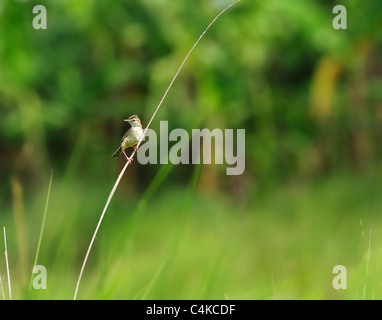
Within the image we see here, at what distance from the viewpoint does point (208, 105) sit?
492 cm

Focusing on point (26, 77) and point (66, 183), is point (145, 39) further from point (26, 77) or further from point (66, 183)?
point (66, 183)

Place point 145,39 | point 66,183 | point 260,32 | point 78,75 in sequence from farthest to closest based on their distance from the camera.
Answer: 1. point 78,75
2. point 145,39
3. point 260,32
4. point 66,183

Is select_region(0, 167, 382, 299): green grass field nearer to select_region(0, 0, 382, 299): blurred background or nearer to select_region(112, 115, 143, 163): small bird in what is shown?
select_region(0, 0, 382, 299): blurred background

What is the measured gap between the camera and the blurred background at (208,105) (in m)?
4.71

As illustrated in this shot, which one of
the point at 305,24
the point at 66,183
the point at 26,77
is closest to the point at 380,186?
the point at 305,24

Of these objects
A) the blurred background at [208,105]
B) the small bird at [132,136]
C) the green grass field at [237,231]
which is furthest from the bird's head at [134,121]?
the blurred background at [208,105]

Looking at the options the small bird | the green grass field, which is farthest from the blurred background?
the small bird

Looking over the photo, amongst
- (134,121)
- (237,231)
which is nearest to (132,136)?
(134,121)

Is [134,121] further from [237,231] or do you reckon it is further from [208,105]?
[208,105]

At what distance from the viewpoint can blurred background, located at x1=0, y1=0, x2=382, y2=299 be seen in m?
4.71

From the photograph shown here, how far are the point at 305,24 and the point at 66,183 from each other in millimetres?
4364

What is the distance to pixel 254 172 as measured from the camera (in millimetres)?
6141

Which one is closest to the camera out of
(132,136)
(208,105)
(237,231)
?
(132,136)

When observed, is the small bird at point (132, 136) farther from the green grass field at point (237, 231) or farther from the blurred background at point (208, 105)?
the blurred background at point (208, 105)
